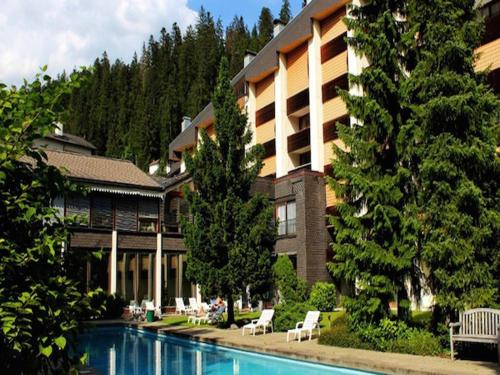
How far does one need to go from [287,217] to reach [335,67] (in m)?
11.1

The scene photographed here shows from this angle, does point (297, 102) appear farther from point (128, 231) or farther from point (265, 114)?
point (128, 231)

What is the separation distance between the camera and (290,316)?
67.5ft

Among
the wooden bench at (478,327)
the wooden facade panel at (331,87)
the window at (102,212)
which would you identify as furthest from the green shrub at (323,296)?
the wooden bench at (478,327)

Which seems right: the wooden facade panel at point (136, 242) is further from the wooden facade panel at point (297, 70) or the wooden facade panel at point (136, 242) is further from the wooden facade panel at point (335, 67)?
the wooden facade panel at point (335, 67)

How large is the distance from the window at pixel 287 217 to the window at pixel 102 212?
989 centimetres

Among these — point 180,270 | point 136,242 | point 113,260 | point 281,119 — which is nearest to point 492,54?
point 281,119

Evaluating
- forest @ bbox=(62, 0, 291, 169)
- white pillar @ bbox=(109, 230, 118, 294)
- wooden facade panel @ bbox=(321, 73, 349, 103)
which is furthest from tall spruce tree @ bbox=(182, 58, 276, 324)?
forest @ bbox=(62, 0, 291, 169)

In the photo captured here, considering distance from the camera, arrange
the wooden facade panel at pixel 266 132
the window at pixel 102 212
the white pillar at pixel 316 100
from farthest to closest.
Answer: the wooden facade panel at pixel 266 132, the white pillar at pixel 316 100, the window at pixel 102 212

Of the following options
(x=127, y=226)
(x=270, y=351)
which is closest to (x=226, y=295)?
(x=270, y=351)

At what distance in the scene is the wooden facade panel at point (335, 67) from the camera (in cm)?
3447

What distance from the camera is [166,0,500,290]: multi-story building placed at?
98.3 feet

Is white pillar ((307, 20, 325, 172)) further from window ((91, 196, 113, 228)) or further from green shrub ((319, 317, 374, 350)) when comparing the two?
green shrub ((319, 317, 374, 350))

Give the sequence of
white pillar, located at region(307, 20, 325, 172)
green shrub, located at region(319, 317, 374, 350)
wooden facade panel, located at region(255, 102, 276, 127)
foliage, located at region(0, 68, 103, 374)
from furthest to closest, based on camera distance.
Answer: wooden facade panel, located at region(255, 102, 276, 127)
white pillar, located at region(307, 20, 325, 172)
green shrub, located at region(319, 317, 374, 350)
foliage, located at region(0, 68, 103, 374)

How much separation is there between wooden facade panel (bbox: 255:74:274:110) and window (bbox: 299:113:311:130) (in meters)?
3.05
